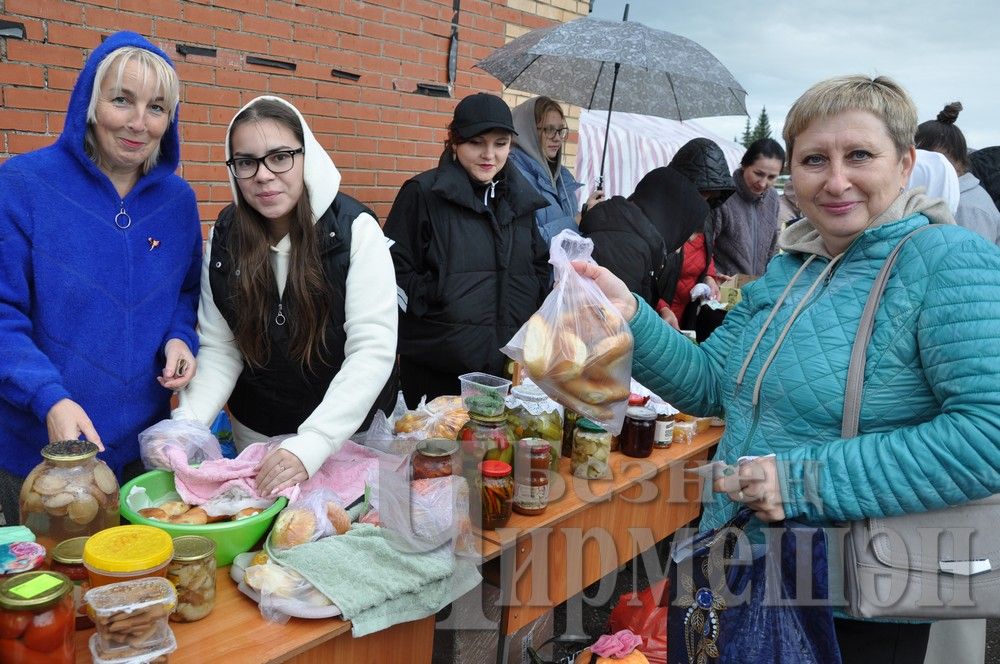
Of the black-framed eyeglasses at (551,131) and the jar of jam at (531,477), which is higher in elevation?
the black-framed eyeglasses at (551,131)

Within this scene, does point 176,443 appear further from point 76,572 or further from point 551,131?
point 551,131

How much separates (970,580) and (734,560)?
1.42 feet

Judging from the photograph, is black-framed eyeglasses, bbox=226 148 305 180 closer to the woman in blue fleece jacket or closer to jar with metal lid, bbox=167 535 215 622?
the woman in blue fleece jacket

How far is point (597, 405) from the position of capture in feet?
6.05

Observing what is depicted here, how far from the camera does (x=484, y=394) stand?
7.06 feet

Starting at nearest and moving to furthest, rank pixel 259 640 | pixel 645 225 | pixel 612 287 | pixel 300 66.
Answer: pixel 259 640, pixel 612 287, pixel 645 225, pixel 300 66

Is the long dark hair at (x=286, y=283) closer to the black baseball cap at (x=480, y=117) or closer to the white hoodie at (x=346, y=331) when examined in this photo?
the white hoodie at (x=346, y=331)

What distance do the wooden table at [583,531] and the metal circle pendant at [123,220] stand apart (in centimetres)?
136

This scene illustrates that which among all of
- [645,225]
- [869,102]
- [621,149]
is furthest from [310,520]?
[621,149]

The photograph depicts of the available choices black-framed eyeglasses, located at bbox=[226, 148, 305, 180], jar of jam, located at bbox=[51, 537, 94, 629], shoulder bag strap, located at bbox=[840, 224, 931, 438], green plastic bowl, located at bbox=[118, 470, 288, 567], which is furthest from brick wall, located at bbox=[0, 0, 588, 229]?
shoulder bag strap, located at bbox=[840, 224, 931, 438]

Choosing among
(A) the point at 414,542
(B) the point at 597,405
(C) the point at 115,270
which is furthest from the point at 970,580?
(C) the point at 115,270

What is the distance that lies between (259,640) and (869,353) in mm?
1351

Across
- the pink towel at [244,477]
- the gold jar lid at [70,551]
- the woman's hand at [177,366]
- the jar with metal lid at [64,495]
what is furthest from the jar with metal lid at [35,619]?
the woman's hand at [177,366]

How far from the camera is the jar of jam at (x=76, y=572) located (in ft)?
4.59
